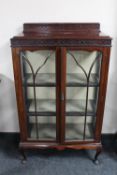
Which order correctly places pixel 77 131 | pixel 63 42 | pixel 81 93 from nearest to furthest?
pixel 63 42
pixel 81 93
pixel 77 131

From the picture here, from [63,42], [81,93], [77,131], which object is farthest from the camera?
[77,131]

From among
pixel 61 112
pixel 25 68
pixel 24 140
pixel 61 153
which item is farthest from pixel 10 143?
pixel 25 68

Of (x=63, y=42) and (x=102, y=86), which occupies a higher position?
(x=63, y=42)

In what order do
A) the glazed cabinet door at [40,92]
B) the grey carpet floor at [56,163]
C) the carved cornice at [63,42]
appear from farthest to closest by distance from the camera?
the grey carpet floor at [56,163], the glazed cabinet door at [40,92], the carved cornice at [63,42]

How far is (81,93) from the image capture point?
1.59 metres

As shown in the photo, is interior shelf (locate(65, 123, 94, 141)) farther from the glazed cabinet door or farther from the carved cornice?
the carved cornice

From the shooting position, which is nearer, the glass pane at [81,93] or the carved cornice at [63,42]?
the carved cornice at [63,42]

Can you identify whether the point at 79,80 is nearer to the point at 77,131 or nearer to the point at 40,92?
the point at 40,92

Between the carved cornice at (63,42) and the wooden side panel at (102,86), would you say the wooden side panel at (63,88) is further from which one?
the wooden side panel at (102,86)

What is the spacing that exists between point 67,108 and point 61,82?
0.29 meters

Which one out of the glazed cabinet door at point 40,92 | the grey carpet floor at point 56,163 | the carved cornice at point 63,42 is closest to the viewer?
the carved cornice at point 63,42

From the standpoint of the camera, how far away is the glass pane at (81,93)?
4.75 ft

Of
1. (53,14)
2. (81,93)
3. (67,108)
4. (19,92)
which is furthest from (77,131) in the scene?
(53,14)

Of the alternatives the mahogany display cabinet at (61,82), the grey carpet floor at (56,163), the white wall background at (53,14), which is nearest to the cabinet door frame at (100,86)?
the mahogany display cabinet at (61,82)
